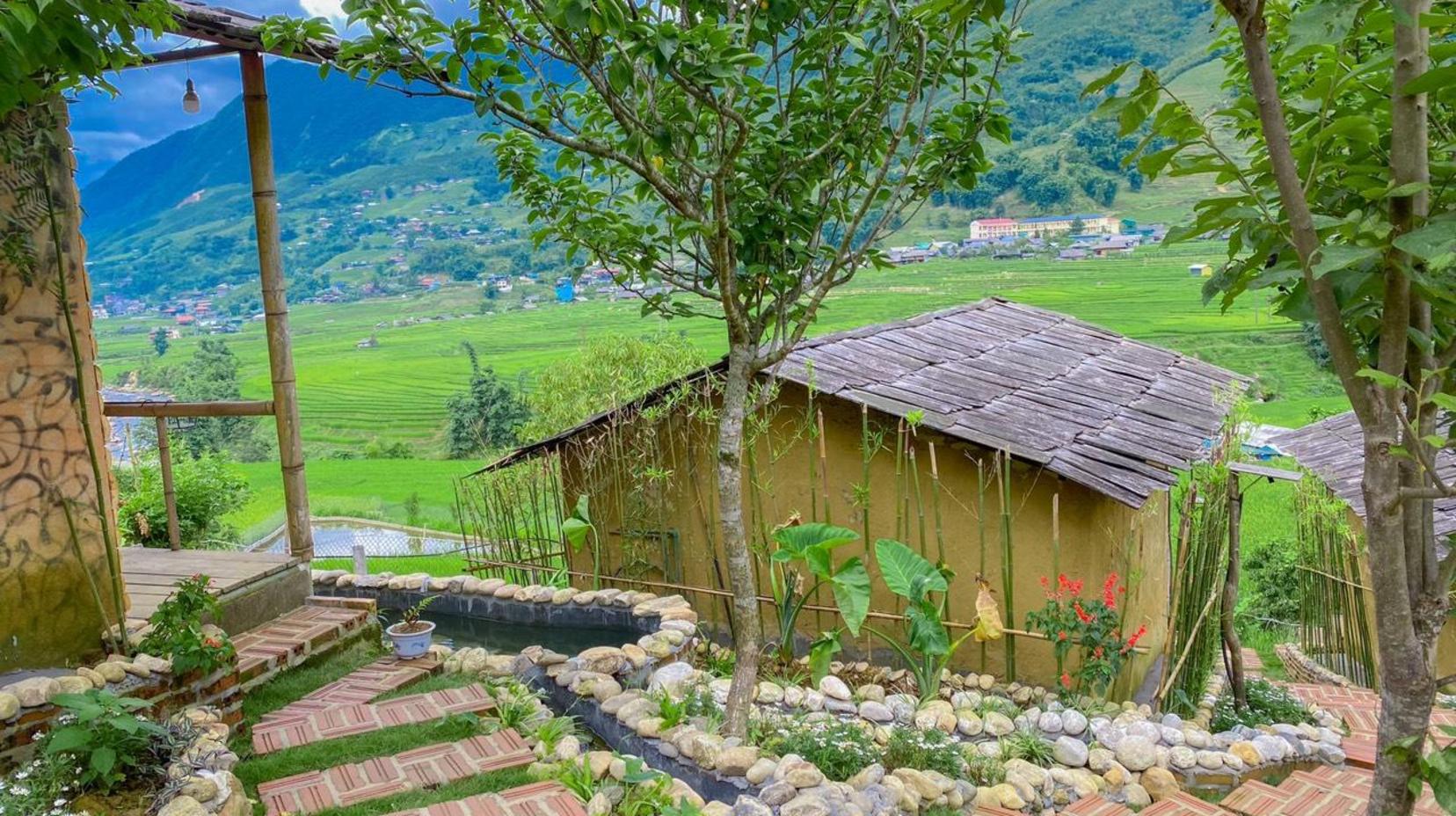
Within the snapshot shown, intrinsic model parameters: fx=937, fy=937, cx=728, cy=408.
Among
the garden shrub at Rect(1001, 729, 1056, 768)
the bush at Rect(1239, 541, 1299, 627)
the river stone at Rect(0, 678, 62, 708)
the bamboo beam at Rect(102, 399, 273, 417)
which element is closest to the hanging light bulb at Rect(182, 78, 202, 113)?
the bamboo beam at Rect(102, 399, 273, 417)

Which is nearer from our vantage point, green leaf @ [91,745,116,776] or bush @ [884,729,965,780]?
green leaf @ [91,745,116,776]

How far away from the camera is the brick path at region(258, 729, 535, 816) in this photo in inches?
148

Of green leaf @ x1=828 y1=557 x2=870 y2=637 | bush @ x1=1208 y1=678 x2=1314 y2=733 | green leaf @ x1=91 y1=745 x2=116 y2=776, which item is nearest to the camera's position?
green leaf @ x1=91 y1=745 x2=116 y2=776

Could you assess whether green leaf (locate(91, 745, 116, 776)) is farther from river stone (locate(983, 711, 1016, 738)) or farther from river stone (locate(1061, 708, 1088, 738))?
river stone (locate(1061, 708, 1088, 738))

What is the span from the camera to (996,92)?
4426 mm

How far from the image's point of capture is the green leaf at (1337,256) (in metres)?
1.31

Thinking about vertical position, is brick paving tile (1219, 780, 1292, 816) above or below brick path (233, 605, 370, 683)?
below

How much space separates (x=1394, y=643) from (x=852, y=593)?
3463 millimetres

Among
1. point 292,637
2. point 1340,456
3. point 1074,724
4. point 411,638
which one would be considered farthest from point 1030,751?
point 1340,456

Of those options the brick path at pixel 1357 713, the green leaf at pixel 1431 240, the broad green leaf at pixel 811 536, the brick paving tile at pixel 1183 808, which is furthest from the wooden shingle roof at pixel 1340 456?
the green leaf at pixel 1431 240

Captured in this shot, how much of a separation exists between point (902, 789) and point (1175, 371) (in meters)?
6.46

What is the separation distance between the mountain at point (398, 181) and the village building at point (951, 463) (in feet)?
83.7

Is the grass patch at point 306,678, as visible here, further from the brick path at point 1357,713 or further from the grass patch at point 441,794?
the brick path at point 1357,713

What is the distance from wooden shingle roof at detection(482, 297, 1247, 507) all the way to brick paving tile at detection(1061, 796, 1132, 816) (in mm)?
1562
